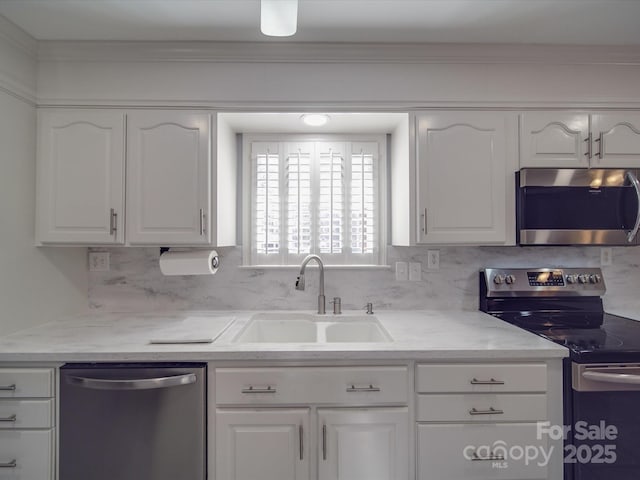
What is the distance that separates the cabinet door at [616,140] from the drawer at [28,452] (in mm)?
2732

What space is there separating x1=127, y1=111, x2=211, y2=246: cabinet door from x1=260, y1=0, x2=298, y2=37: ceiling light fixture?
25.7 inches

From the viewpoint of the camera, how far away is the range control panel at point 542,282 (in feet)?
6.34

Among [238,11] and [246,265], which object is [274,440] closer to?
[246,265]

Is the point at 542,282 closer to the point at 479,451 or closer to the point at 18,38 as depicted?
the point at 479,451

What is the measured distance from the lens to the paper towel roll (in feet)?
5.73

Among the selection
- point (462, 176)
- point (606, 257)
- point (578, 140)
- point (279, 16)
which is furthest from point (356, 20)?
point (606, 257)

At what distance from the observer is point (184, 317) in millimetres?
1898

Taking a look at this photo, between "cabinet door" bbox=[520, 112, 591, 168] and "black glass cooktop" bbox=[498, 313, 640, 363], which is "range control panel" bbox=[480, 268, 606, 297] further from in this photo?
"cabinet door" bbox=[520, 112, 591, 168]

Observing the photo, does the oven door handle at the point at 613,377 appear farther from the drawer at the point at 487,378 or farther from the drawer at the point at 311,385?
the drawer at the point at 311,385

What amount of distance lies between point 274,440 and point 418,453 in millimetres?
575

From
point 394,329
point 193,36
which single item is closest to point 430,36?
point 193,36

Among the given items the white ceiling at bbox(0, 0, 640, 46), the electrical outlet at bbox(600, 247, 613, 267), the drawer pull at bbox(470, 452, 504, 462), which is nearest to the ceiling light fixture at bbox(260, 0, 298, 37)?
the white ceiling at bbox(0, 0, 640, 46)

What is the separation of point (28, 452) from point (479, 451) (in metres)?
1.76

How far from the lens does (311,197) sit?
6.88 feet
